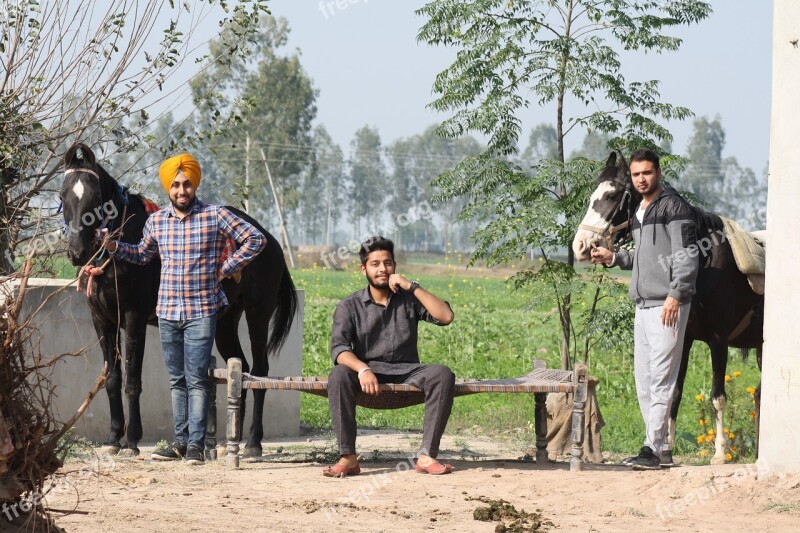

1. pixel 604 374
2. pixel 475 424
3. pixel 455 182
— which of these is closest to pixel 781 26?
pixel 455 182

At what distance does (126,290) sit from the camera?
25.6 feet

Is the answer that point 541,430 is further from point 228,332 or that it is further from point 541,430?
point 228,332

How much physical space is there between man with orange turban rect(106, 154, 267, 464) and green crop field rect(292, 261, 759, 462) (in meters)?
3.12

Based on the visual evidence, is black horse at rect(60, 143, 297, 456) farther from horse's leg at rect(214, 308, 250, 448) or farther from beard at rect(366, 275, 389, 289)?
beard at rect(366, 275, 389, 289)

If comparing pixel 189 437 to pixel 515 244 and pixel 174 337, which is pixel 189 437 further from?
pixel 515 244

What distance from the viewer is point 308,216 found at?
4134 inches

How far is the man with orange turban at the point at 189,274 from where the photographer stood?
24.0 ft

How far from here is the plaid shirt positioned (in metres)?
7.30

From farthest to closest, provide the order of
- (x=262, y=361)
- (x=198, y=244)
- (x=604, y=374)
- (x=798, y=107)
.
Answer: (x=604, y=374) < (x=262, y=361) < (x=198, y=244) < (x=798, y=107)

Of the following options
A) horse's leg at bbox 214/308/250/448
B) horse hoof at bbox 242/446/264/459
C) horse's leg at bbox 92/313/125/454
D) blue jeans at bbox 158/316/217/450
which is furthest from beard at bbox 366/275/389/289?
horse's leg at bbox 92/313/125/454

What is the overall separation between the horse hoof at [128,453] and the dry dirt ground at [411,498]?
0.87ft

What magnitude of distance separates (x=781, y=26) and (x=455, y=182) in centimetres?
430

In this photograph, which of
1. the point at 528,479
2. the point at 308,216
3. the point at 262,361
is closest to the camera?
the point at 528,479

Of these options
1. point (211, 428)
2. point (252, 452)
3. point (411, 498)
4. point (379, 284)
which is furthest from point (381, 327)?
point (252, 452)
